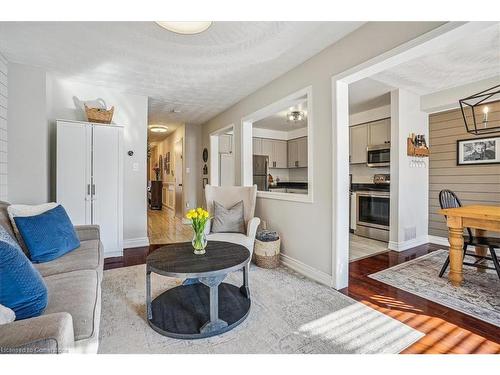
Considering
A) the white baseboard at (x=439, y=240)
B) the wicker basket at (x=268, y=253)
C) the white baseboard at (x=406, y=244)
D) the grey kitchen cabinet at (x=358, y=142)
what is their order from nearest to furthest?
the wicker basket at (x=268, y=253) → the white baseboard at (x=406, y=244) → the white baseboard at (x=439, y=240) → the grey kitchen cabinet at (x=358, y=142)

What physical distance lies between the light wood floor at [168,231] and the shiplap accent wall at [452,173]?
4322mm

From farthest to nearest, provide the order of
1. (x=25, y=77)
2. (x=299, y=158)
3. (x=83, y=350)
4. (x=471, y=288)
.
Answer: (x=299, y=158) < (x=25, y=77) < (x=471, y=288) < (x=83, y=350)

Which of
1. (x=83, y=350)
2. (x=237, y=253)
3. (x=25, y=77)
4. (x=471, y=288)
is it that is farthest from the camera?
(x=25, y=77)

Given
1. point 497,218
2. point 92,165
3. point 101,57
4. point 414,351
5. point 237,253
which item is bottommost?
point 414,351

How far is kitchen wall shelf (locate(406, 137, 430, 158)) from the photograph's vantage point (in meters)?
3.83

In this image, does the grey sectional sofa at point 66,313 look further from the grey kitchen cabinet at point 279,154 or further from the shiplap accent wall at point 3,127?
the grey kitchen cabinet at point 279,154

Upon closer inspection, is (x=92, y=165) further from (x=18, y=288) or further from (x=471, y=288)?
(x=471, y=288)

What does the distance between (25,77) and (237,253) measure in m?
3.27

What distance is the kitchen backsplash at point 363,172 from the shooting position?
4.90m

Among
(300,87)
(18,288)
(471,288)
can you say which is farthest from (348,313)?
(300,87)

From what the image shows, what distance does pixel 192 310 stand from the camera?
6.50 feet

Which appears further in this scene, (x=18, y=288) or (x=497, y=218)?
(x=497, y=218)

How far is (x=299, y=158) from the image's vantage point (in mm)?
6633

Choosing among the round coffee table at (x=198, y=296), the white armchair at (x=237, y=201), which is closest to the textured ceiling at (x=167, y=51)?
the white armchair at (x=237, y=201)
